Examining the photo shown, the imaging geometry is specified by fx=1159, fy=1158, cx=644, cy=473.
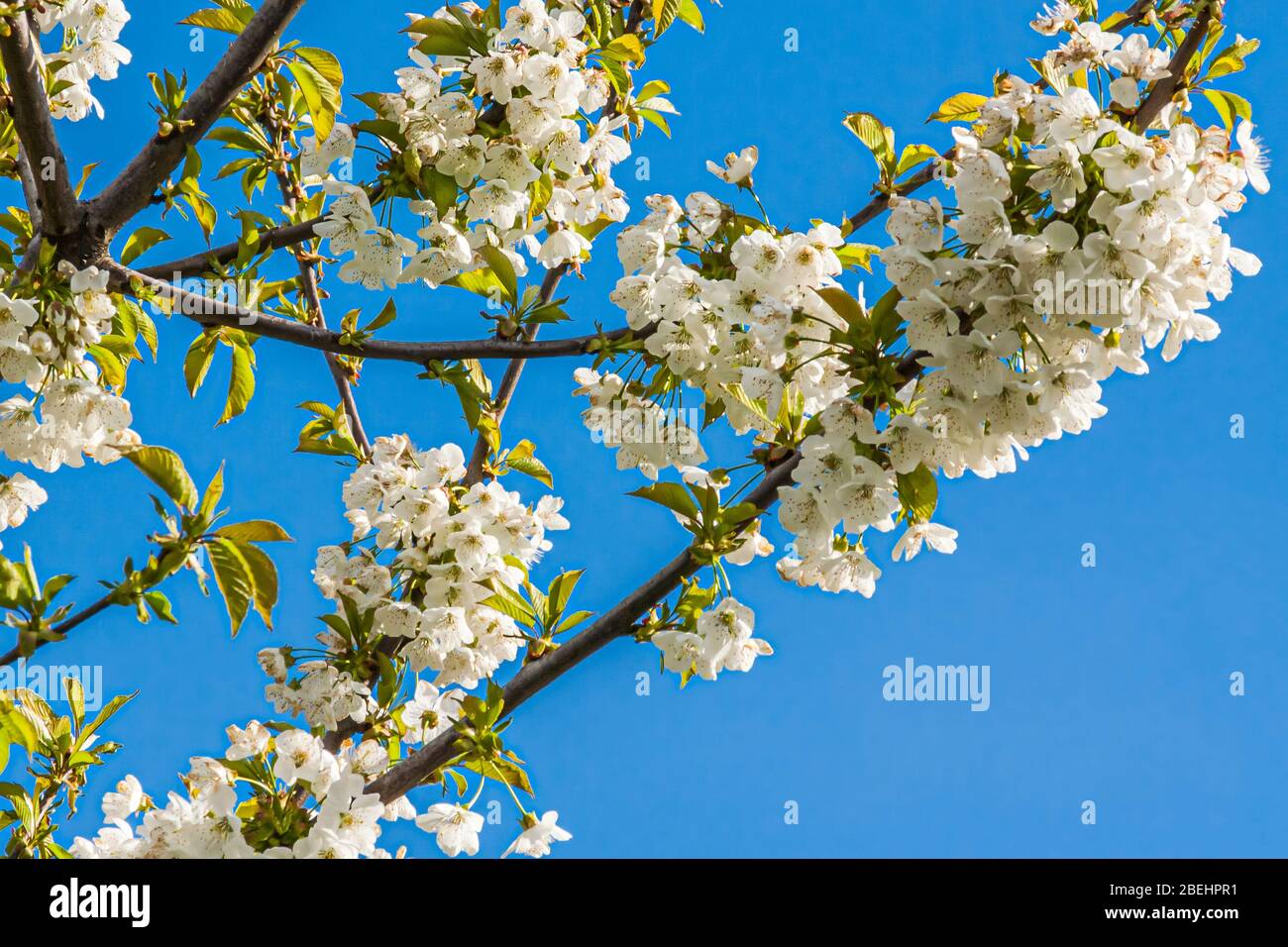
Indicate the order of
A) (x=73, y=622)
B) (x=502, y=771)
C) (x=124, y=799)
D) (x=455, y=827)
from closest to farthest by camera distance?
(x=73, y=622), (x=502, y=771), (x=124, y=799), (x=455, y=827)

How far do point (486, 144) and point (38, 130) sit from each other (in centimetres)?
92

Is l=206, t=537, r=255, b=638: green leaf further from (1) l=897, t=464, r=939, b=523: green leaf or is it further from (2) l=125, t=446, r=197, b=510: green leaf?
(1) l=897, t=464, r=939, b=523: green leaf

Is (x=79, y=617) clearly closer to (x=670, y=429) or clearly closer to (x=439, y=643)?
(x=439, y=643)

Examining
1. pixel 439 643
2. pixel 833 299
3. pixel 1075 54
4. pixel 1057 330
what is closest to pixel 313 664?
pixel 439 643

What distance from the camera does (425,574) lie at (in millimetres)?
2529

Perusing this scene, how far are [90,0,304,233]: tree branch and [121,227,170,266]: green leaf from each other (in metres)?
0.11

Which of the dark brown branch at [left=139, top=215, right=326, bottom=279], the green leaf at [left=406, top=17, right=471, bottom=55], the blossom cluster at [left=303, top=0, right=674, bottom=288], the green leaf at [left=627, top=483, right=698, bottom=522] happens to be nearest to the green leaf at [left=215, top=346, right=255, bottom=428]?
the dark brown branch at [left=139, top=215, right=326, bottom=279]

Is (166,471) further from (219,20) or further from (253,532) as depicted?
(219,20)

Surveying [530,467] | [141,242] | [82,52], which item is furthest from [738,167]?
[82,52]

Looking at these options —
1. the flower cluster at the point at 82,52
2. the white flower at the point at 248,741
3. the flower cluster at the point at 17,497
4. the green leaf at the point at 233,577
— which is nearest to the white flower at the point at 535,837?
the white flower at the point at 248,741

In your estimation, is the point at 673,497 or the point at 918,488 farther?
the point at 673,497

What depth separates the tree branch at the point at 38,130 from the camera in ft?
7.54

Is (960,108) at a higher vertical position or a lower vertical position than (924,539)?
higher

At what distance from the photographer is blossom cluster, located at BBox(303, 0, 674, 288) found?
8.02 ft
